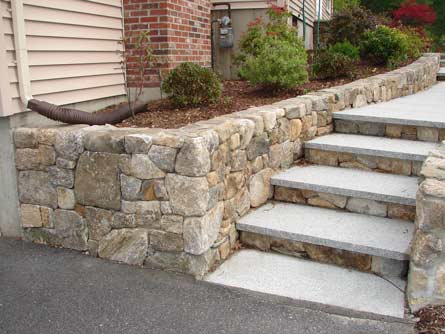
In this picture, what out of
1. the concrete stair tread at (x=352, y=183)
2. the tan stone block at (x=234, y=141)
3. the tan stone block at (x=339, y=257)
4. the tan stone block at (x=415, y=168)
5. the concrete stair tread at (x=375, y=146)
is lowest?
the tan stone block at (x=339, y=257)

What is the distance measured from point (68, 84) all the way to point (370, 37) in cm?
599

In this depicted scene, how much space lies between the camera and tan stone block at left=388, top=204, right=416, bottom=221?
3534mm

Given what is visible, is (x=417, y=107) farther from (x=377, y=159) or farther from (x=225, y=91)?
(x=225, y=91)

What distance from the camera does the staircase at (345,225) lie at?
9.92 ft

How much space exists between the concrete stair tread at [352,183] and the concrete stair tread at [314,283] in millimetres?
697

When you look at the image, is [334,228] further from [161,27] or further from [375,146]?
[161,27]

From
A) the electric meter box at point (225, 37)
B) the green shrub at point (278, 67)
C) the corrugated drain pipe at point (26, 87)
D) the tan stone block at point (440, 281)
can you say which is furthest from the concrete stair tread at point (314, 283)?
the electric meter box at point (225, 37)

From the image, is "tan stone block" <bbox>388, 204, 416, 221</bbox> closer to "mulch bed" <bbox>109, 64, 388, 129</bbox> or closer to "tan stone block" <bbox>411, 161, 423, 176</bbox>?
"tan stone block" <bbox>411, 161, 423, 176</bbox>

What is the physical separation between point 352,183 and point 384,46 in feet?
17.4

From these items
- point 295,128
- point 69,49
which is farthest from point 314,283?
point 69,49

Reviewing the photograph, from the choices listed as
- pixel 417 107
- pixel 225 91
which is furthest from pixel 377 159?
pixel 225 91

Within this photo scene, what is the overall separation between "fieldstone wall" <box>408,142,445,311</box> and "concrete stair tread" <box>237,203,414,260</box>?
0.91 ft

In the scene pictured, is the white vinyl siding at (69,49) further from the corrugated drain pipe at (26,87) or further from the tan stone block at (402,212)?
the tan stone block at (402,212)

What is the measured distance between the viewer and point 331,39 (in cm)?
923
